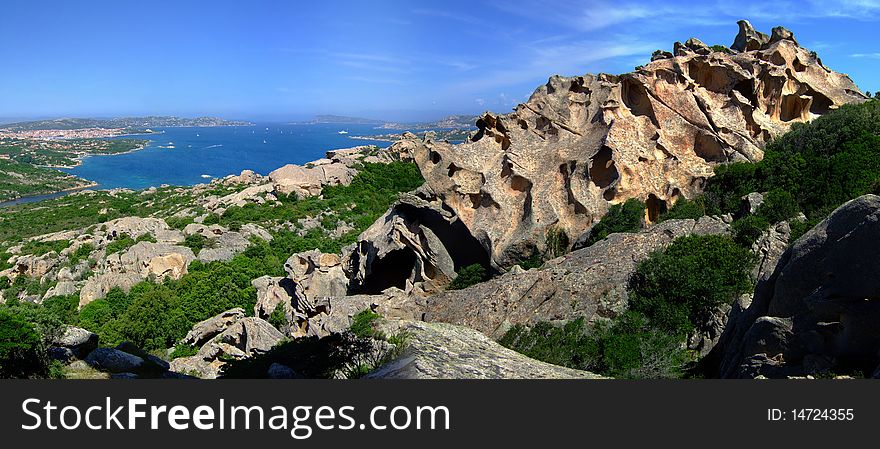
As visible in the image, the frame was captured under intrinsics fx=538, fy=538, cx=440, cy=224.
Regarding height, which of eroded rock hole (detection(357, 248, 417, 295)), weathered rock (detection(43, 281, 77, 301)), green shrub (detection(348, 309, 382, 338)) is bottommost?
weathered rock (detection(43, 281, 77, 301))

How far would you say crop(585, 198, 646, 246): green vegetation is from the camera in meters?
21.7

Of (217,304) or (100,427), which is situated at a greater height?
(100,427)

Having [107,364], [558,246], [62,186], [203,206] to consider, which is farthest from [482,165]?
[62,186]

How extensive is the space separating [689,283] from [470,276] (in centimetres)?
942

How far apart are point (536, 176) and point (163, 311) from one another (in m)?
22.6

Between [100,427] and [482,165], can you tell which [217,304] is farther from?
[100,427]

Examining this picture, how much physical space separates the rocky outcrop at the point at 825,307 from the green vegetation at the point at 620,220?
36.3 feet

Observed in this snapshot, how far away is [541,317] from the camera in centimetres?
1614

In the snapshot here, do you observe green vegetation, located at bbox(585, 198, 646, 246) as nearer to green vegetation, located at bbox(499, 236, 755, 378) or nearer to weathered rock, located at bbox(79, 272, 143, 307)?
green vegetation, located at bbox(499, 236, 755, 378)

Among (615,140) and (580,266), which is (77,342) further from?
(615,140)

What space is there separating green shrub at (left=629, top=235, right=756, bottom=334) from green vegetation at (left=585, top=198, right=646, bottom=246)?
5006 mm

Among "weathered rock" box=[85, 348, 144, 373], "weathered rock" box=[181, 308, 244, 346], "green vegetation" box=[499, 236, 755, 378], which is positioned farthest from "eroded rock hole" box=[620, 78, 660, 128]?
"weathered rock" box=[85, 348, 144, 373]

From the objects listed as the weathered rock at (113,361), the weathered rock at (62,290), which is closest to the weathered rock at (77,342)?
the weathered rock at (113,361)

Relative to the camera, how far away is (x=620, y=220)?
22.0m
